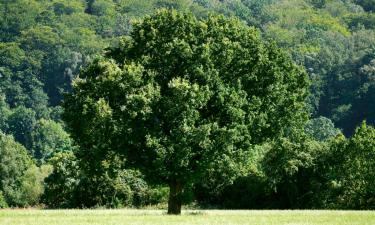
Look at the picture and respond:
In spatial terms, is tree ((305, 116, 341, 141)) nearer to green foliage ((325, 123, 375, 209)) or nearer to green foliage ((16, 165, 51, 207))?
green foliage ((16, 165, 51, 207))

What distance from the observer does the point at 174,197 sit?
50.1 m

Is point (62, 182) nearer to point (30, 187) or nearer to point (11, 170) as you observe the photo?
point (30, 187)

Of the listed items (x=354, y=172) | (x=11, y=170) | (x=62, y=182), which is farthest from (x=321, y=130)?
(x=354, y=172)

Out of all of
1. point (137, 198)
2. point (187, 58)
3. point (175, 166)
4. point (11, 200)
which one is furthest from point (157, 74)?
point (11, 200)

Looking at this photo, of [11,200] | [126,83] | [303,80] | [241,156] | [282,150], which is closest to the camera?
[126,83]

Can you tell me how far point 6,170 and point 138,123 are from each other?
70.6 m

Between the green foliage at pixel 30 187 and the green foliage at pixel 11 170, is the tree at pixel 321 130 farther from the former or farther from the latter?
the green foliage at pixel 30 187

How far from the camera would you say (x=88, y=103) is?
46.5 m

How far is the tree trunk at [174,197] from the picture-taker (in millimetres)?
49406

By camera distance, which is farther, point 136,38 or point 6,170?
point 6,170

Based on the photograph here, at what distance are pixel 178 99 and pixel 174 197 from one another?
791cm

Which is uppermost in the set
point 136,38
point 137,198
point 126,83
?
point 136,38

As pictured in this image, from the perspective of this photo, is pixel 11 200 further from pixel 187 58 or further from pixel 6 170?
pixel 187 58

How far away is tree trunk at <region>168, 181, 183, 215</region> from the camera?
162ft
